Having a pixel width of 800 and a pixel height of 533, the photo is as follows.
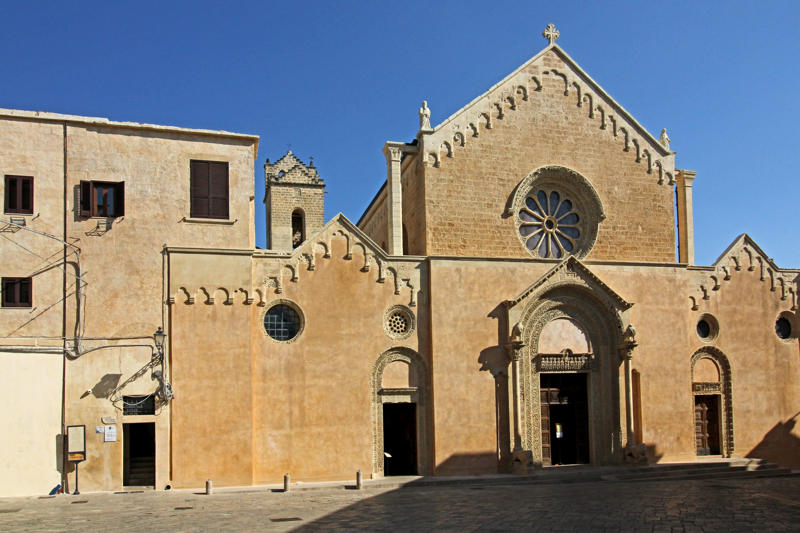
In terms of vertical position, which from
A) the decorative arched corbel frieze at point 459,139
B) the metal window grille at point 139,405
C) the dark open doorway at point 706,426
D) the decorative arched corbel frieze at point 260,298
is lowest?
the dark open doorway at point 706,426

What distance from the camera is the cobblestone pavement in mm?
16750

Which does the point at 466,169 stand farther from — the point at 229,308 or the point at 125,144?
the point at 125,144

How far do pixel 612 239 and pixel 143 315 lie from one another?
15.2m

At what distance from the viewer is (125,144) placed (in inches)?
929

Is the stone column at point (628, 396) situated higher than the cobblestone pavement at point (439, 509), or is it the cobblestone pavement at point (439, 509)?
the stone column at point (628, 396)

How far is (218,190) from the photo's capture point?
24328 millimetres

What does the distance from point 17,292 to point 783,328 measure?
2532 centimetres

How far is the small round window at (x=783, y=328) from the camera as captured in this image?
29938 mm

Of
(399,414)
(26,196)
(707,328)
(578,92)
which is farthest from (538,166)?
(26,196)

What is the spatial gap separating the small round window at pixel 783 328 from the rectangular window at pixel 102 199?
2266 centimetres

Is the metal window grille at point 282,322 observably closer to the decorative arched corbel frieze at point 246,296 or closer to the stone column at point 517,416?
the decorative arched corbel frieze at point 246,296

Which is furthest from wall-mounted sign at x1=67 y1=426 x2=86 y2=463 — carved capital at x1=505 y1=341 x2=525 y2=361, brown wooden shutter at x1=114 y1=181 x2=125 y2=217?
carved capital at x1=505 y1=341 x2=525 y2=361

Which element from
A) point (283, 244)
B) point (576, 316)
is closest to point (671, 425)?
point (576, 316)

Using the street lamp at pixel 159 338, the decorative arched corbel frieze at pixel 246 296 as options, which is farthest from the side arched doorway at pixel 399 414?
the street lamp at pixel 159 338
